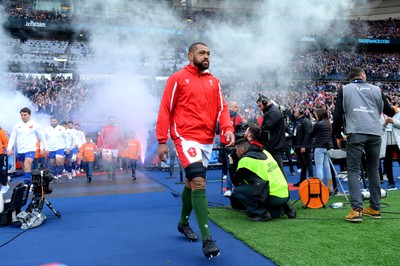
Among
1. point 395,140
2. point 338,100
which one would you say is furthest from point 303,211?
point 395,140

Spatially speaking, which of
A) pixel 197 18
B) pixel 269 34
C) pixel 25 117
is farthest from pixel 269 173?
pixel 197 18

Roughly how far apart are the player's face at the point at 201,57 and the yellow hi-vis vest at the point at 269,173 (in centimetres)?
157

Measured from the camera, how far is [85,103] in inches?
658

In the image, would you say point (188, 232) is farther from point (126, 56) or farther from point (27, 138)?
point (126, 56)

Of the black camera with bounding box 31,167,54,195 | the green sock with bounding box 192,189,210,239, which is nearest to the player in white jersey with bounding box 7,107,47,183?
the black camera with bounding box 31,167,54,195

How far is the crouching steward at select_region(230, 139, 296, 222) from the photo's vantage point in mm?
4125

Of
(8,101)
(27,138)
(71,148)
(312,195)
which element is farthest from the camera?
(8,101)

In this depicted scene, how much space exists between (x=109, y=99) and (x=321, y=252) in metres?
15.1

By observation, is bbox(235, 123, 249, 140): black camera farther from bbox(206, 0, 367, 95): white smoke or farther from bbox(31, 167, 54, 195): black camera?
bbox(206, 0, 367, 95): white smoke

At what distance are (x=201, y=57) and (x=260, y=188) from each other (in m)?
1.81

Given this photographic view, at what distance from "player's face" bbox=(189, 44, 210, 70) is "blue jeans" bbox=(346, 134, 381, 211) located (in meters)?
2.14

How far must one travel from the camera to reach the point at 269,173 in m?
4.22

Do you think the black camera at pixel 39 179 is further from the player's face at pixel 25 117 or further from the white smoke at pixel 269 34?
the white smoke at pixel 269 34

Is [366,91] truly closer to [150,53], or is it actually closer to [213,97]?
[213,97]
